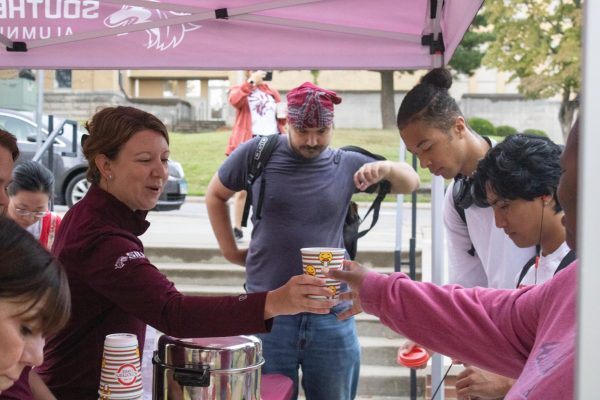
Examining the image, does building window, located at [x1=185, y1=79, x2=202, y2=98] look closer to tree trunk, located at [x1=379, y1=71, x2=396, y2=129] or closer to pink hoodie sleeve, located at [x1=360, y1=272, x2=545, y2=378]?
tree trunk, located at [x1=379, y1=71, x2=396, y2=129]

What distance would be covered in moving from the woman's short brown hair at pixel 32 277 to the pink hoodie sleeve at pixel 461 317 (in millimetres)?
955

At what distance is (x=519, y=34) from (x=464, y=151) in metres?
19.8

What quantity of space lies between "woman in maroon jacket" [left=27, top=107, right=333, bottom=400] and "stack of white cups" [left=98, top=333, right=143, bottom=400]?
0.23 meters

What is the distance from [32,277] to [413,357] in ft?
7.20

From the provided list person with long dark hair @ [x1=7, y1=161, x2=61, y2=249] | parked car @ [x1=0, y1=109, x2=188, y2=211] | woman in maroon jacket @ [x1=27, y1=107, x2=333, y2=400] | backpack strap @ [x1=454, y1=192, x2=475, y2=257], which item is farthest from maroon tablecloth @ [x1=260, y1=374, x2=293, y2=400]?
parked car @ [x1=0, y1=109, x2=188, y2=211]

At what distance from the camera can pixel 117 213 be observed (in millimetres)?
2551

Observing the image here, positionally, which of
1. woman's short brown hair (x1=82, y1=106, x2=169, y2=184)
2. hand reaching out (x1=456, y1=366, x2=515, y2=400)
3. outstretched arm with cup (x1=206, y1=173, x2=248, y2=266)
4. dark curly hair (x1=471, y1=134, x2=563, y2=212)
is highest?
woman's short brown hair (x1=82, y1=106, x2=169, y2=184)

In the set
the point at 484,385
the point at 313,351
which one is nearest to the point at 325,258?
the point at 484,385

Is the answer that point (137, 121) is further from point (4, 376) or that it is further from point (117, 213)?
point (4, 376)

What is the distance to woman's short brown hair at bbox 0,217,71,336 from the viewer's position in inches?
59.9

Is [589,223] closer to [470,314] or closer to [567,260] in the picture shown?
[470,314]

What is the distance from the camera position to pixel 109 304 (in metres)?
2.46

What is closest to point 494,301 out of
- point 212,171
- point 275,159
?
point 275,159

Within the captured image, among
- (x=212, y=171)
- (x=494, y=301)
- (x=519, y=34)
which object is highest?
(x=519, y=34)
